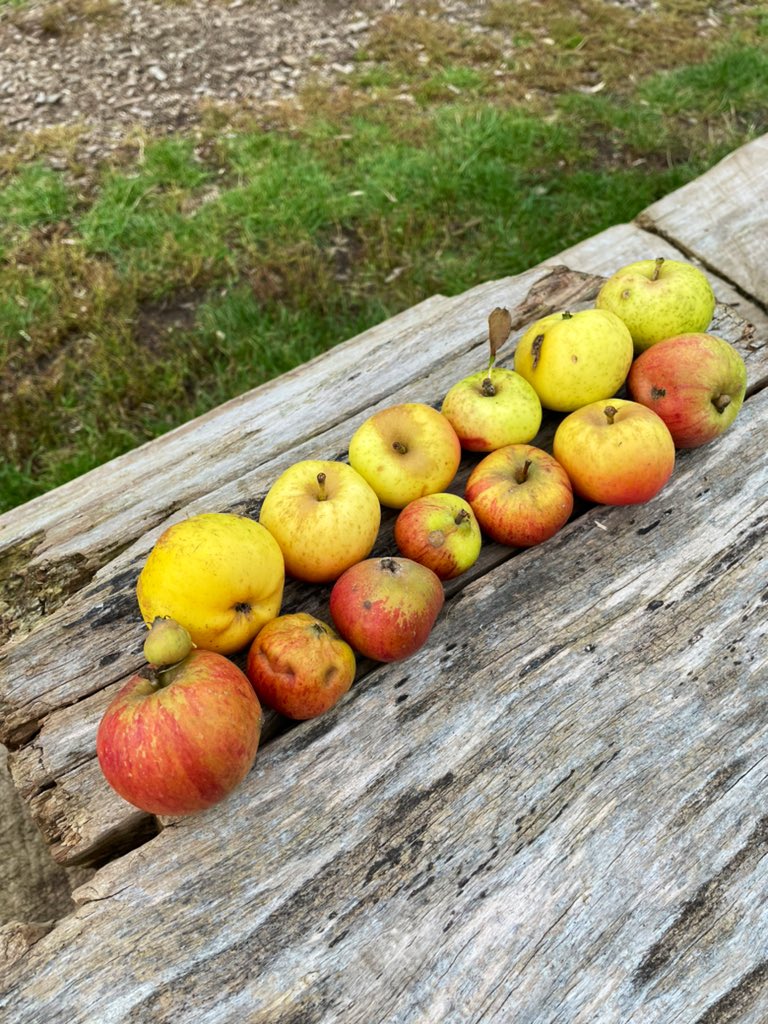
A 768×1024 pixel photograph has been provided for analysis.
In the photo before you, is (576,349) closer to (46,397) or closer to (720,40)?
(46,397)

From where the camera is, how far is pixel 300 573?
201 cm

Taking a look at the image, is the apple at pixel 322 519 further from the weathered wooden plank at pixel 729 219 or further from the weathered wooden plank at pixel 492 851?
the weathered wooden plank at pixel 729 219

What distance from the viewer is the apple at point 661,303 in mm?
2445

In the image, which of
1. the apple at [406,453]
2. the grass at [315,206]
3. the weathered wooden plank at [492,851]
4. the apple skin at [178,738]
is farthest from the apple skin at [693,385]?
the grass at [315,206]

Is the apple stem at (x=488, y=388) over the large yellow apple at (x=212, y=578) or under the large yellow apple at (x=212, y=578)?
over

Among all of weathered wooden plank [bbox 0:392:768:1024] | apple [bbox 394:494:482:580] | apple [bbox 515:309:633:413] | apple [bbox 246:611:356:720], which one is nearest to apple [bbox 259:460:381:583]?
apple [bbox 394:494:482:580]

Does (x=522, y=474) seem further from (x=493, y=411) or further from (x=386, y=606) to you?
(x=386, y=606)

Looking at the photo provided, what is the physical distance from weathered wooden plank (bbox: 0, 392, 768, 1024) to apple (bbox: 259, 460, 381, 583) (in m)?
0.30

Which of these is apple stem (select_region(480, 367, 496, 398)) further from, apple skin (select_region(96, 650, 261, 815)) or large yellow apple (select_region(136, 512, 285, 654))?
apple skin (select_region(96, 650, 261, 815))

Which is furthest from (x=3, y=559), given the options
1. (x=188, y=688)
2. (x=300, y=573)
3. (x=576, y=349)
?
(x=576, y=349)

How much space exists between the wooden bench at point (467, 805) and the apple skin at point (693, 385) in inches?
5.9

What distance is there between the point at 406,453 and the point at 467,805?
2.90ft

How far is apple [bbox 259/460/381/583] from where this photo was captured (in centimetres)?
193

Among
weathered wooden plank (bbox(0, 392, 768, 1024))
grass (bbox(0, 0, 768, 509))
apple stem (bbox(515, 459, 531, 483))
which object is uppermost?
grass (bbox(0, 0, 768, 509))
